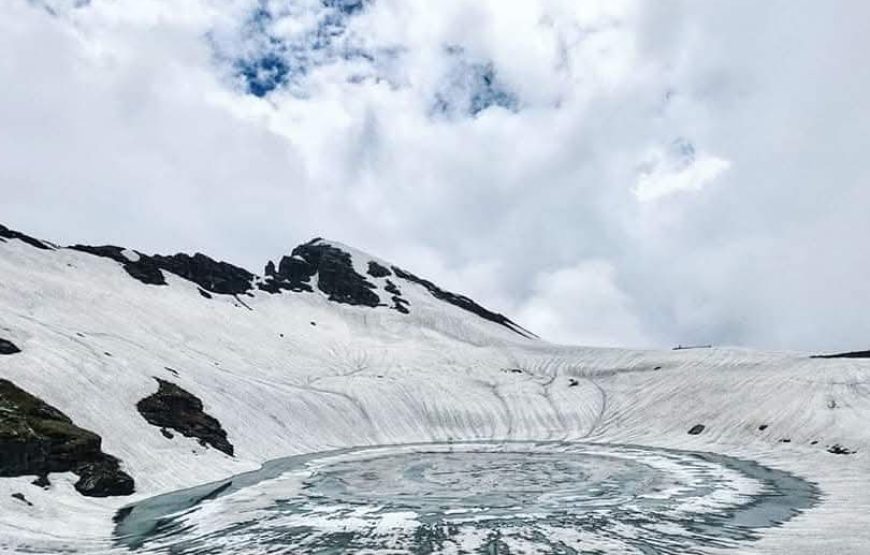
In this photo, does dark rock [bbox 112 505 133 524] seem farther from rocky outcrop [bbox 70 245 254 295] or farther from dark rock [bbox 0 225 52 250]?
dark rock [bbox 0 225 52 250]

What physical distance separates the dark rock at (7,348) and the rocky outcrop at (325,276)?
10254 cm

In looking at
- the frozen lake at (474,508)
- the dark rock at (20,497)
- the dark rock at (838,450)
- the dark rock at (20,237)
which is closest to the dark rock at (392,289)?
the dark rock at (20,237)

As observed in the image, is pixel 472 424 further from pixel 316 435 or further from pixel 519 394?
pixel 316 435

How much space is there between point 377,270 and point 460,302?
26.0 m

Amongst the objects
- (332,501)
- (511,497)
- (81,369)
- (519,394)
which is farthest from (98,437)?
(519,394)

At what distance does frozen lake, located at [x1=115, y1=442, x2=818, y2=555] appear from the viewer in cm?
2641

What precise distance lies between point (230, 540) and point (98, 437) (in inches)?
792

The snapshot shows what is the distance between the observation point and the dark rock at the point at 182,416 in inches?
2060

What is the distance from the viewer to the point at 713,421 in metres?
74.3

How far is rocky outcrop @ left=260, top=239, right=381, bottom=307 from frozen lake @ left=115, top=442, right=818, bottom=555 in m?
107

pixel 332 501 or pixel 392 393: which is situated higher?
pixel 392 393

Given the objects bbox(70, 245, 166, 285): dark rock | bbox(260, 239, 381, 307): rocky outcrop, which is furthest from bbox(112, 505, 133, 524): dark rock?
bbox(260, 239, 381, 307): rocky outcrop

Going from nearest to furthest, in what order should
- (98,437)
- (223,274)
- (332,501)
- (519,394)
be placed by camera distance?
(332,501) < (98,437) < (519,394) < (223,274)

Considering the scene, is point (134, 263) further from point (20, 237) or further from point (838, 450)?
point (838, 450)
